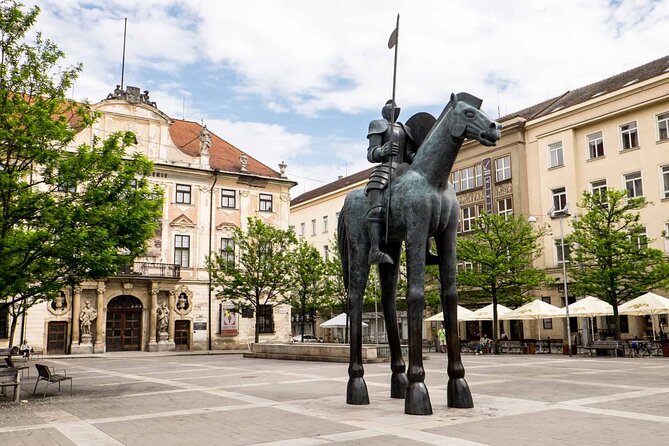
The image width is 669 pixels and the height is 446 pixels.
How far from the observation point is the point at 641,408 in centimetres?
954

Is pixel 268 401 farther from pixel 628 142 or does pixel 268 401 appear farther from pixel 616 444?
pixel 628 142

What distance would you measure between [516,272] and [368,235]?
28.1 meters

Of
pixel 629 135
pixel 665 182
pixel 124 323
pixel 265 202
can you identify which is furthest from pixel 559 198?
pixel 124 323

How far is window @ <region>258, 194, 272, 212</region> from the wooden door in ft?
51.6

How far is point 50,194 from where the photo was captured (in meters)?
14.2

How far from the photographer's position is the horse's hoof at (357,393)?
10188mm

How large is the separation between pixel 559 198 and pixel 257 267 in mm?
20567

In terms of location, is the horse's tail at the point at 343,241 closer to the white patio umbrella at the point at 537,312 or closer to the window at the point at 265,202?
the white patio umbrella at the point at 537,312

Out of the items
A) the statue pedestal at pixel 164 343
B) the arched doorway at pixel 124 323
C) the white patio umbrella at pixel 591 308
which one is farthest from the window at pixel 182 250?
the white patio umbrella at pixel 591 308

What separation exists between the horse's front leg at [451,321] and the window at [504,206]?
35613 millimetres

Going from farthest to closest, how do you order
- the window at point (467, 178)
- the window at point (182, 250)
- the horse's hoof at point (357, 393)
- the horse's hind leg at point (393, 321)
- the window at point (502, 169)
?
the window at point (467, 178) → the window at point (502, 169) → the window at point (182, 250) → the horse's hind leg at point (393, 321) → the horse's hoof at point (357, 393)

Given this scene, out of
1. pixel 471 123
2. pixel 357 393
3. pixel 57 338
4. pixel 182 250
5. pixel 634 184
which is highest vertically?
pixel 634 184

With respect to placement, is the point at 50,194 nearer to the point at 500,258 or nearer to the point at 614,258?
the point at 614,258

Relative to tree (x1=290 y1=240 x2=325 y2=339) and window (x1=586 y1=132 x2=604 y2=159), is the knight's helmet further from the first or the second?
window (x1=586 y1=132 x2=604 y2=159)
